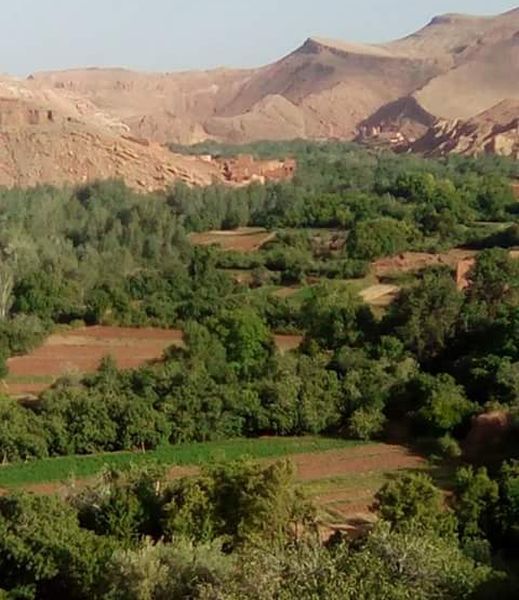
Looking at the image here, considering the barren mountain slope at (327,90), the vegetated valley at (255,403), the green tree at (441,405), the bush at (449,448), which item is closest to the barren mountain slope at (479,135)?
the barren mountain slope at (327,90)

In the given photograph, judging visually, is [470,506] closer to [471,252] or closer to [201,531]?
[201,531]

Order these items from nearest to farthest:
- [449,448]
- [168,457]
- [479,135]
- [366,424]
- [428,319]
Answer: [168,457]
[449,448]
[366,424]
[428,319]
[479,135]

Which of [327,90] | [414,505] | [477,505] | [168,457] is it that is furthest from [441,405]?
[327,90]

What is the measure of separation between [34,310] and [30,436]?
9209 mm

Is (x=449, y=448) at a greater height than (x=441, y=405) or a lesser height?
lesser

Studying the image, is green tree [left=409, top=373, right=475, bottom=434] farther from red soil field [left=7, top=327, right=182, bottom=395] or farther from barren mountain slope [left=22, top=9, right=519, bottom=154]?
barren mountain slope [left=22, top=9, right=519, bottom=154]

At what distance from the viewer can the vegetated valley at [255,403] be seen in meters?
11.2

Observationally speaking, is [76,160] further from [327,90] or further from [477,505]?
[327,90]

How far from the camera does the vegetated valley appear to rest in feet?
36.8

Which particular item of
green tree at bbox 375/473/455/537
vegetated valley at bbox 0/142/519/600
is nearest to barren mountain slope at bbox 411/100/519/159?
vegetated valley at bbox 0/142/519/600

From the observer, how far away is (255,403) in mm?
19109

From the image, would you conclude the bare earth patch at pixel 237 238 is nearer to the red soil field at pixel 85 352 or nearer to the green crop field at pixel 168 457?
the red soil field at pixel 85 352

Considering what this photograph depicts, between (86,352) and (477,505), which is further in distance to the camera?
(86,352)

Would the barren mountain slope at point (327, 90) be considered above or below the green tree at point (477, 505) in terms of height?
above
